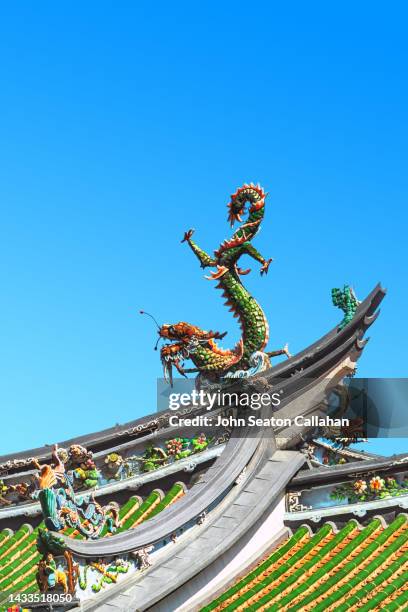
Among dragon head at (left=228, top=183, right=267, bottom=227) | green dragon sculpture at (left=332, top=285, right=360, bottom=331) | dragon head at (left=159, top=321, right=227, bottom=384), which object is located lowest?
dragon head at (left=159, top=321, right=227, bottom=384)

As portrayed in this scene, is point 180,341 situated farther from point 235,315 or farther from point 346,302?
point 346,302

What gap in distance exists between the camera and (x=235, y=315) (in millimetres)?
12844

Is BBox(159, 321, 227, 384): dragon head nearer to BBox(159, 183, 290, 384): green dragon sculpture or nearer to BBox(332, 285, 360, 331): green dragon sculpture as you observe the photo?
BBox(159, 183, 290, 384): green dragon sculpture

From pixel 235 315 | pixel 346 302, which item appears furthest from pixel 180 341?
pixel 346 302

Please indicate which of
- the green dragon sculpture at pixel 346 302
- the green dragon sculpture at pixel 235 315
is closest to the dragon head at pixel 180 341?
the green dragon sculpture at pixel 235 315

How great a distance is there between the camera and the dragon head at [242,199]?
12906mm

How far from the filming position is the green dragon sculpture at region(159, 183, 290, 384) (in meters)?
12.6

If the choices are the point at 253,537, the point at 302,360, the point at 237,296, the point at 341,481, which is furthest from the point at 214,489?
the point at 302,360

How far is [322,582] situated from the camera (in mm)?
10281

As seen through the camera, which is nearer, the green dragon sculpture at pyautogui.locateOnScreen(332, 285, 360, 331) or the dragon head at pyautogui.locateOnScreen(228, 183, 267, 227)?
the dragon head at pyautogui.locateOnScreen(228, 183, 267, 227)

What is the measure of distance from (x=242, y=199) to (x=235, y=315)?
1430 millimetres

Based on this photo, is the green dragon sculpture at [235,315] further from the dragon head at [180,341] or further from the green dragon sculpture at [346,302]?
the green dragon sculpture at [346,302]

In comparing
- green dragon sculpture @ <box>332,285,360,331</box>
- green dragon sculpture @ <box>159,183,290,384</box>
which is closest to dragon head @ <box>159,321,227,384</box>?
green dragon sculpture @ <box>159,183,290,384</box>

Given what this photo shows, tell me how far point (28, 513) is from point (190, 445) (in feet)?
8.37
